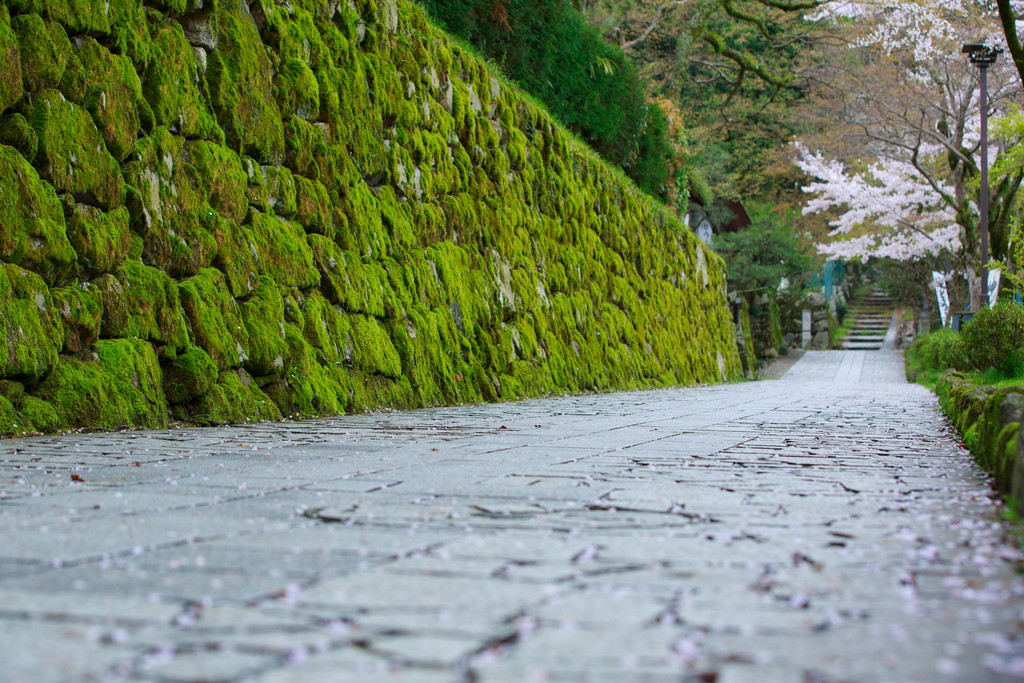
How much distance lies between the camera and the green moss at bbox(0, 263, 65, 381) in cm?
534

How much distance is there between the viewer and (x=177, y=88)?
6926mm

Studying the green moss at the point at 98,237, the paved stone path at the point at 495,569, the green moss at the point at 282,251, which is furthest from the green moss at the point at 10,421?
the green moss at the point at 282,251

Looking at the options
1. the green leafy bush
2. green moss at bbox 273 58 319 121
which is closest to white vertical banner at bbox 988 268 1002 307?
the green leafy bush

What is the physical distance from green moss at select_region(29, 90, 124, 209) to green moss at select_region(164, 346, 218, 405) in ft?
3.51

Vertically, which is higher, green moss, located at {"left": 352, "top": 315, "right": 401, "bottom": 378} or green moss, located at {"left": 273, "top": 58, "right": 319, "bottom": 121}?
green moss, located at {"left": 273, "top": 58, "right": 319, "bottom": 121}

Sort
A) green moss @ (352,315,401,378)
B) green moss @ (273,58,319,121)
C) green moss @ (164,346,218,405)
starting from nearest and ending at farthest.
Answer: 1. green moss @ (164,346,218,405)
2. green moss @ (273,58,319,121)
3. green moss @ (352,315,401,378)

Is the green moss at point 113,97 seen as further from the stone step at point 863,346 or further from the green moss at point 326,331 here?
the stone step at point 863,346

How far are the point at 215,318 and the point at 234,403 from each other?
0.61m

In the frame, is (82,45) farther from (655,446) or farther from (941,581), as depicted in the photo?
(941,581)

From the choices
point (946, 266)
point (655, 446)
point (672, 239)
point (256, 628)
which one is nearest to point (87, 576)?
point (256, 628)

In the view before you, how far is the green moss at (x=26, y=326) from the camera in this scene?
210 inches

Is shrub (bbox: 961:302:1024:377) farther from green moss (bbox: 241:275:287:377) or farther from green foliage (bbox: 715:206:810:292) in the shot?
green foliage (bbox: 715:206:810:292)

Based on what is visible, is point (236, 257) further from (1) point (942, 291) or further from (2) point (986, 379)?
(1) point (942, 291)

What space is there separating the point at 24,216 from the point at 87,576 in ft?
13.3
